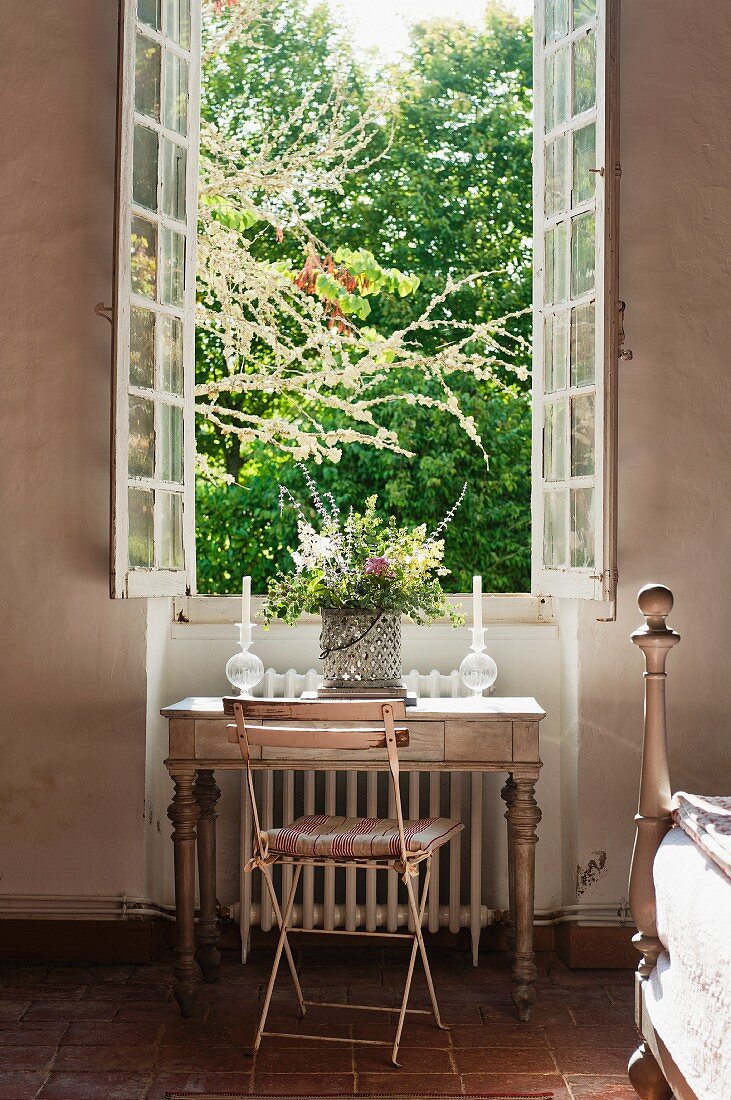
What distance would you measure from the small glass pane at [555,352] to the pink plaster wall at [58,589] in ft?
4.95

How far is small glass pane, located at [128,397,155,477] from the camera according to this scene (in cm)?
361

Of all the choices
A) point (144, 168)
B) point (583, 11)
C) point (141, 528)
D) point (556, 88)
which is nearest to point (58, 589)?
point (141, 528)

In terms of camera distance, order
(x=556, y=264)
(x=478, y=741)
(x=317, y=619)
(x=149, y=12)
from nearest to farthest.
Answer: (x=478, y=741), (x=149, y=12), (x=556, y=264), (x=317, y=619)

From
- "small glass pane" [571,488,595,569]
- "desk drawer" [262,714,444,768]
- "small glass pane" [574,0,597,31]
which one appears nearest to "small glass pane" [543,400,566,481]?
"small glass pane" [571,488,595,569]

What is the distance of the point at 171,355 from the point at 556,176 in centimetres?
145

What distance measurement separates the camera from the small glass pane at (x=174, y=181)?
3.76 m

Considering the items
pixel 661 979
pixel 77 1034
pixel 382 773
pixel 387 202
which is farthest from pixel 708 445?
pixel 387 202

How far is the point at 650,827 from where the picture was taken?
2633 millimetres

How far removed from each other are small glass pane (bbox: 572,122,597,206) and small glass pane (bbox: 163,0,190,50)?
140 centimetres

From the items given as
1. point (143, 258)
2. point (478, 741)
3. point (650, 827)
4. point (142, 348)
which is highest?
point (143, 258)

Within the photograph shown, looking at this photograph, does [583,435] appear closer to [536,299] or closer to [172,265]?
[536,299]

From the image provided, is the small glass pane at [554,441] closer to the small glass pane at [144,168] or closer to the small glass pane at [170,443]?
the small glass pane at [170,443]

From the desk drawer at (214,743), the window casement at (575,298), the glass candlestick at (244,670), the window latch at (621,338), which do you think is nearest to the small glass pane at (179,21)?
the window casement at (575,298)

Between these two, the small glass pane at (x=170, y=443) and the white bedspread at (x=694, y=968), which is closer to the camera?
the white bedspread at (x=694, y=968)
